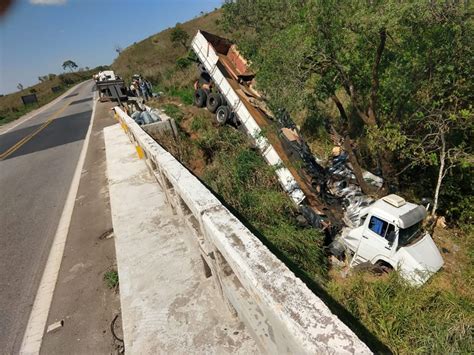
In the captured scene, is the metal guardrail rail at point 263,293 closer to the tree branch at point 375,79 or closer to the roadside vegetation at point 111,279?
the roadside vegetation at point 111,279

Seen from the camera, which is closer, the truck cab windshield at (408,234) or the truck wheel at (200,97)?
the truck cab windshield at (408,234)

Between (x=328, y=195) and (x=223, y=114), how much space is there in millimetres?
5058

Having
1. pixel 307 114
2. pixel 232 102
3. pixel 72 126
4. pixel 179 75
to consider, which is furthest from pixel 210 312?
pixel 179 75

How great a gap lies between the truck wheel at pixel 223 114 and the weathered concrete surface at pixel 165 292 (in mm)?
6476

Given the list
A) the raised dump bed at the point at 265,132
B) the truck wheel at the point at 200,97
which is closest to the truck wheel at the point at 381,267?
the raised dump bed at the point at 265,132

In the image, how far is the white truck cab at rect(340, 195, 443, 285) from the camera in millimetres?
5039

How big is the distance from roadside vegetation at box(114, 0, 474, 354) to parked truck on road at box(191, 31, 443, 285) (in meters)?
0.40

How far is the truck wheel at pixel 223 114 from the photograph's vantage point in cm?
1002

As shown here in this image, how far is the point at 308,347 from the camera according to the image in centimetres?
113

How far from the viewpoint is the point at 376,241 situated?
18.1 ft

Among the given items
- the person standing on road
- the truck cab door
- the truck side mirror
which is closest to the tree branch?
the truck cab door

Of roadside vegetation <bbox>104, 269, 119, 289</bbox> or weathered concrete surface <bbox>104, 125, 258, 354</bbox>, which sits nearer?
weathered concrete surface <bbox>104, 125, 258, 354</bbox>

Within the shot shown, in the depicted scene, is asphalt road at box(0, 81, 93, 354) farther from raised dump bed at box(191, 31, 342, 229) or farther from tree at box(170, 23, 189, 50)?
tree at box(170, 23, 189, 50)

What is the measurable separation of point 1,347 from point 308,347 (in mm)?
2969
